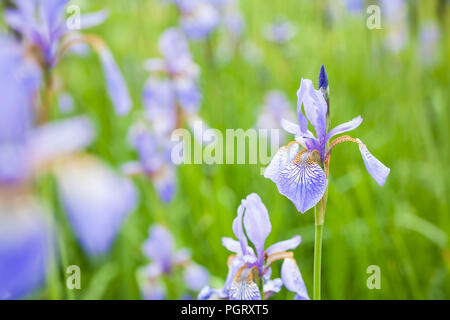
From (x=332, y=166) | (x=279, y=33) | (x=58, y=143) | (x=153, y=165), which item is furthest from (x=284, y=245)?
(x=279, y=33)

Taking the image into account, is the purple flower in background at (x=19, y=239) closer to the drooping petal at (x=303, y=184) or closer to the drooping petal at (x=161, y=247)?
the drooping petal at (x=303, y=184)

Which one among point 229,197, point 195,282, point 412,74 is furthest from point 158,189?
point 412,74

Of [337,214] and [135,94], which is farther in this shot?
[135,94]

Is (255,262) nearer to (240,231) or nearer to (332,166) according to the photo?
(240,231)

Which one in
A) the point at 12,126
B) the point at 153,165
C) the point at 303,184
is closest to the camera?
the point at 12,126

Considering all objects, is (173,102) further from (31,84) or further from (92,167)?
(92,167)

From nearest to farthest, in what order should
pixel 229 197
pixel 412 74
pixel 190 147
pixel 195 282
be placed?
1. pixel 195 282
2. pixel 229 197
3. pixel 190 147
4. pixel 412 74

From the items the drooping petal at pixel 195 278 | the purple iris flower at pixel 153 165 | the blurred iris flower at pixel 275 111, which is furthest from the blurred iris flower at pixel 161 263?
the blurred iris flower at pixel 275 111
